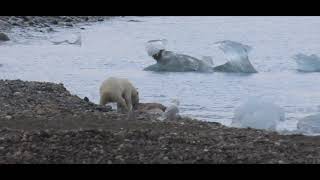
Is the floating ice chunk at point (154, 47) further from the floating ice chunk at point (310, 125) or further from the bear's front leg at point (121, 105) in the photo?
the floating ice chunk at point (310, 125)

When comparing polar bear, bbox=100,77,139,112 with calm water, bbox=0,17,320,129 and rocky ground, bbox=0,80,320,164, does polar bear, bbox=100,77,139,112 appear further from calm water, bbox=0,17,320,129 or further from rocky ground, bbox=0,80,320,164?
rocky ground, bbox=0,80,320,164

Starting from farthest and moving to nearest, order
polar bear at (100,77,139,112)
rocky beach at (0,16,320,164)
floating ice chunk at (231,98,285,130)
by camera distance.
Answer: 1. polar bear at (100,77,139,112)
2. floating ice chunk at (231,98,285,130)
3. rocky beach at (0,16,320,164)

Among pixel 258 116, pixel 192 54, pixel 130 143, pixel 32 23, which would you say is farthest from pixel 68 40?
pixel 130 143

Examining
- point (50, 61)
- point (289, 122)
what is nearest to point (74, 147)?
point (289, 122)

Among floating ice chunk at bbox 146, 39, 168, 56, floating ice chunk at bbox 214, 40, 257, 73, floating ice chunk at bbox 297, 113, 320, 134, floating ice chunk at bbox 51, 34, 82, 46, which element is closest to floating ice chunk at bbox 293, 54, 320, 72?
floating ice chunk at bbox 214, 40, 257, 73

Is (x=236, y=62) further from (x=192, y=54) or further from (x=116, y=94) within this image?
(x=116, y=94)
